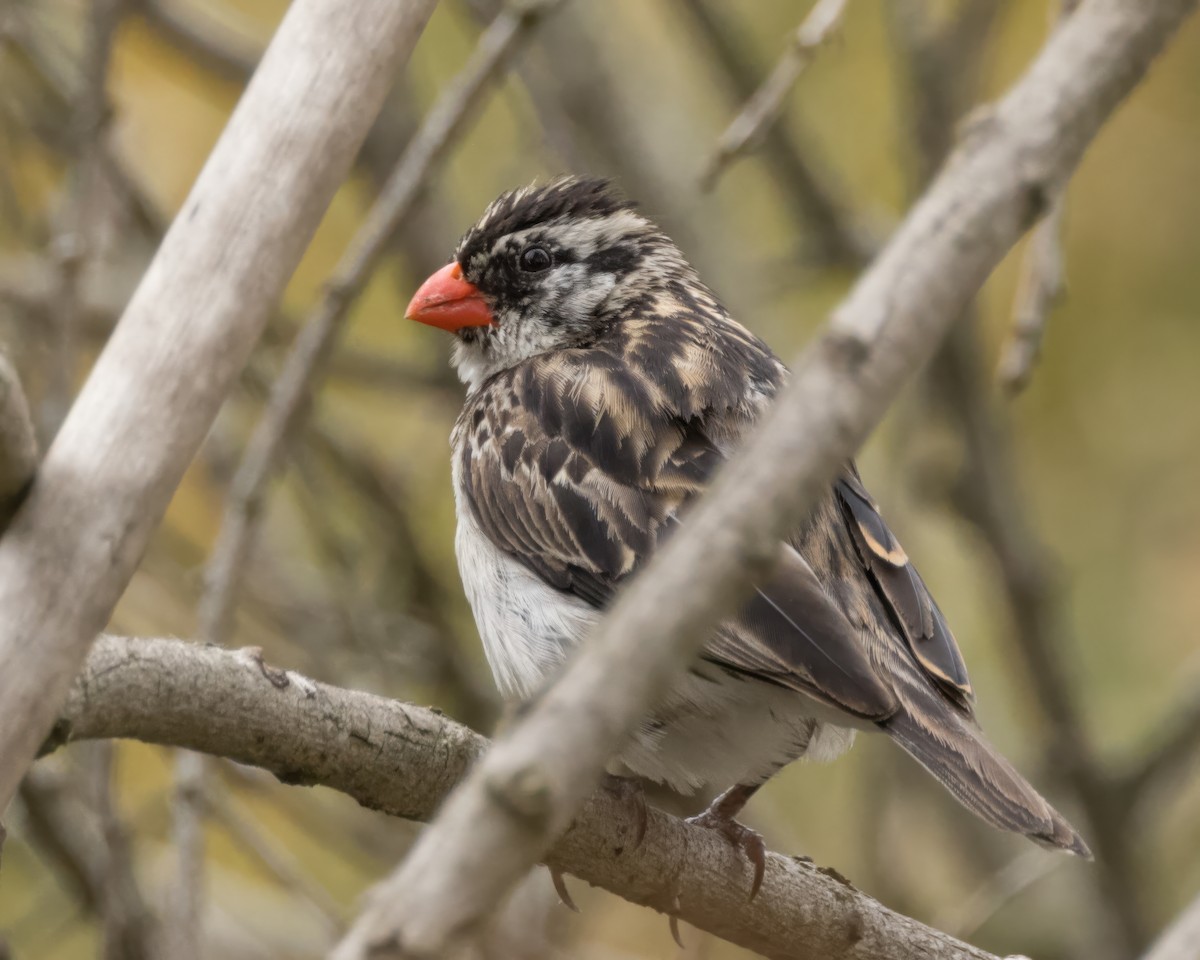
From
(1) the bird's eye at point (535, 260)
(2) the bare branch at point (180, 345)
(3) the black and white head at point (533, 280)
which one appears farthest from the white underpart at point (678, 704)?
(2) the bare branch at point (180, 345)

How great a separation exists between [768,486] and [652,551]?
242 cm

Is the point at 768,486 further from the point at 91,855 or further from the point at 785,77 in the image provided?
the point at 91,855

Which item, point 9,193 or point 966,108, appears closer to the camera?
point 9,193

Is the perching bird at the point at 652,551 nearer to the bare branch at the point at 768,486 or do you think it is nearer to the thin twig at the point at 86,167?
the thin twig at the point at 86,167

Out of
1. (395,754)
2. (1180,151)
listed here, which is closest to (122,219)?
(395,754)

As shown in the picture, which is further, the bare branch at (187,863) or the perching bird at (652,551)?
the bare branch at (187,863)

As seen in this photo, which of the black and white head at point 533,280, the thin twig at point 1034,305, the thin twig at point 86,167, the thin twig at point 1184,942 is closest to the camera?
the thin twig at point 1184,942

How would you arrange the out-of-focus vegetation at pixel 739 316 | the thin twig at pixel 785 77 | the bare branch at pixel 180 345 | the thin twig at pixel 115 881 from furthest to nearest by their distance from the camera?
the out-of-focus vegetation at pixel 739 316 < the thin twig at pixel 115 881 < the thin twig at pixel 785 77 < the bare branch at pixel 180 345

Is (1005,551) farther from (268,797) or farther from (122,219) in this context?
(122,219)

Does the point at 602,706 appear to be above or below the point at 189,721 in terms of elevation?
above

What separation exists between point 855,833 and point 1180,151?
3.80 metres

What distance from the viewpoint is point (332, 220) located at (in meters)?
7.77

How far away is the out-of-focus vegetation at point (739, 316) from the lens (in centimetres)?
633

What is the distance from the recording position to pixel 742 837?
12.5ft
